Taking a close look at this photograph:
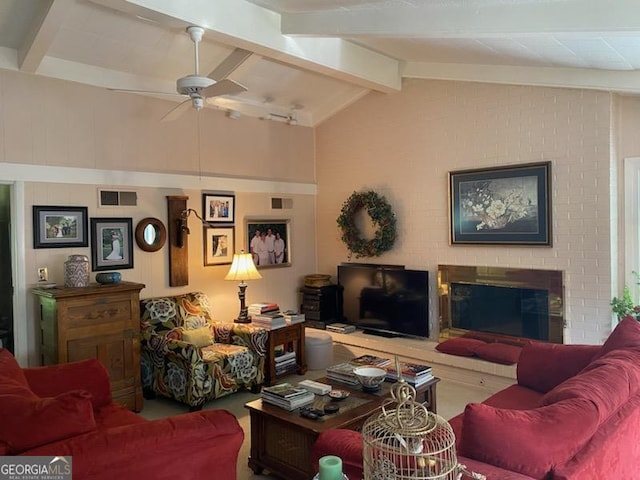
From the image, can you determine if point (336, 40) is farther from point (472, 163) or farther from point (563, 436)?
point (563, 436)

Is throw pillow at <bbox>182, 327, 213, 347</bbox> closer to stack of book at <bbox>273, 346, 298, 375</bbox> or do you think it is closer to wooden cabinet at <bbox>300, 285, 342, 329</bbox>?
stack of book at <bbox>273, 346, 298, 375</bbox>

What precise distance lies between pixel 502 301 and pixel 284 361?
226cm

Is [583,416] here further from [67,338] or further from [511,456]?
[67,338]

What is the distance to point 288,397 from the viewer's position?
307cm

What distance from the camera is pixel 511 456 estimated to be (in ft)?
5.62

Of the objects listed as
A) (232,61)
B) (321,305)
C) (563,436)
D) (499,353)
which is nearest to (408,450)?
(563,436)

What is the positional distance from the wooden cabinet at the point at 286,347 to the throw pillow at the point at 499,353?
1793mm

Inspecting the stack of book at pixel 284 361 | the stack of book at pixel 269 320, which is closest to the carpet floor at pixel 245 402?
the stack of book at pixel 284 361

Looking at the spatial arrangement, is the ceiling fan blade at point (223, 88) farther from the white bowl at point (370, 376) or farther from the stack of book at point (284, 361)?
the stack of book at point (284, 361)

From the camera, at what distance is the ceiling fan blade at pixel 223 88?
128 inches

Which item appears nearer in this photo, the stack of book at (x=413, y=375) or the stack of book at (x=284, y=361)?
the stack of book at (x=413, y=375)

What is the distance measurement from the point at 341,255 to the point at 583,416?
456 cm

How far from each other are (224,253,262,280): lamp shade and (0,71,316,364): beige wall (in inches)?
14.2

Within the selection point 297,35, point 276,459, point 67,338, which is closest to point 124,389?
point 67,338
